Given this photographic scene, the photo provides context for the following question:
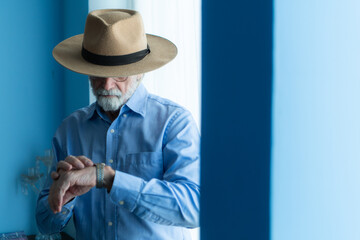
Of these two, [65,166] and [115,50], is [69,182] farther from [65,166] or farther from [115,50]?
[115,50]

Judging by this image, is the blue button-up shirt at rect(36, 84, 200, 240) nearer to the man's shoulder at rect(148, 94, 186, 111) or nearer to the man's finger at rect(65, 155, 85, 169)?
the man's shoulder at rect(148, 94, 186, 111)

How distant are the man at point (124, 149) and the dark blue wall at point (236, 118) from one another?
1.61ft

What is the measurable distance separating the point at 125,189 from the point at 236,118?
1.96 feet

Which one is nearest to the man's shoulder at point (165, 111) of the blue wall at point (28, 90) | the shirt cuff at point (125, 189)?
the shirt cuff at point (125, 189)

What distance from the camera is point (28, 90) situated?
3.41 m

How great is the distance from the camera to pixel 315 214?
2.90 ft

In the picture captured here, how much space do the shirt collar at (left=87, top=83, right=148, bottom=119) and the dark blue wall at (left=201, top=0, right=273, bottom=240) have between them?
2.36 feet

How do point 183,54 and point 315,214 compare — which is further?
point 183,54

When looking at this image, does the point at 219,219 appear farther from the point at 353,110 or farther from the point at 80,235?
the point at 80,235

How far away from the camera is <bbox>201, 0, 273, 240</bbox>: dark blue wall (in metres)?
0.87

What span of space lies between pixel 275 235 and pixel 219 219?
0.12 metres

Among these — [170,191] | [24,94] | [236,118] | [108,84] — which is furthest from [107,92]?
[24,94]

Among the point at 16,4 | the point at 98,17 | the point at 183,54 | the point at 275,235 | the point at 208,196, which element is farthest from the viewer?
the point at 16,4

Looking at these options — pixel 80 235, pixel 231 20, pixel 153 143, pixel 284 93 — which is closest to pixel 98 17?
pixel 153 143
